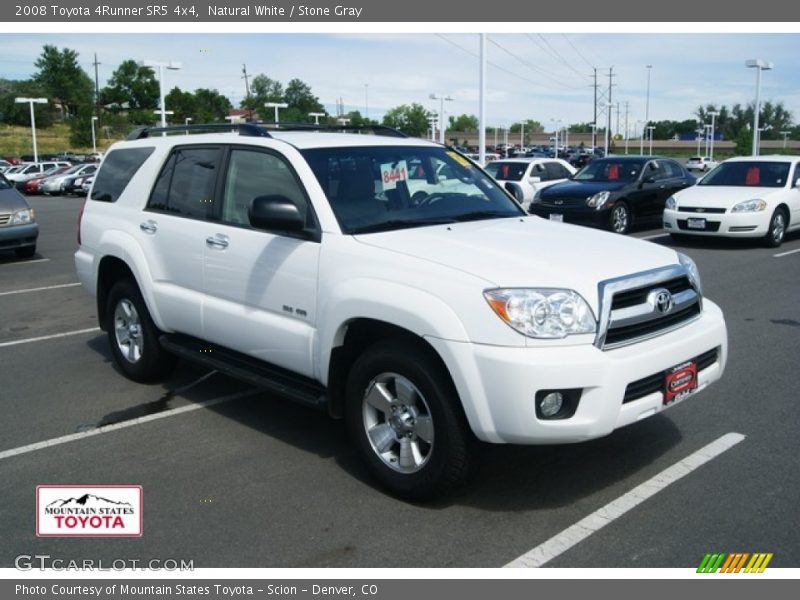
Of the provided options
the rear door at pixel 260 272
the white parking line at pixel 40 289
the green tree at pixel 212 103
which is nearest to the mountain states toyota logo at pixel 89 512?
the rear door at pixel 260 272

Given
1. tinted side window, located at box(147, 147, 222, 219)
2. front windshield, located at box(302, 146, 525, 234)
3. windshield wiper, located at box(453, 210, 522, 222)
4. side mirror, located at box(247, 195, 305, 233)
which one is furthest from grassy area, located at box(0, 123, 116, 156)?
side mirror, located at box(247, 195, 305, 233)

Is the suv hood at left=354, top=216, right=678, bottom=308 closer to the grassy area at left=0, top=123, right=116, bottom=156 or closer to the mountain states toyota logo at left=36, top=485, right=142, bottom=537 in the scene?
the mountain states toyota logo at left=36, top=485, right=142, bottom=537

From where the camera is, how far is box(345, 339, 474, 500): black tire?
3.99 m

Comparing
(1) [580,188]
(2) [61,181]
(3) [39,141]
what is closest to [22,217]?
(1) [580,188]

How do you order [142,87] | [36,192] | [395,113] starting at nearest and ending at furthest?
[36,192], [395,113], [142,87]

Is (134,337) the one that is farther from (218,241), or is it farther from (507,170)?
(507,170)

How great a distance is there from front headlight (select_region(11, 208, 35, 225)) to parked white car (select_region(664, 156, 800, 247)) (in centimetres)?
1124

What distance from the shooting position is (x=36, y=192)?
39.8 meters

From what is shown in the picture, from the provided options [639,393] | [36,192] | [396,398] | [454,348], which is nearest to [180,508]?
[396,398]

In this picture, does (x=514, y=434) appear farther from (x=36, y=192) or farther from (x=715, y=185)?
(x=36, y=192)

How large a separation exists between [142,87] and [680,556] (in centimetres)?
12030

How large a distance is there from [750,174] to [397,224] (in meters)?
12.1

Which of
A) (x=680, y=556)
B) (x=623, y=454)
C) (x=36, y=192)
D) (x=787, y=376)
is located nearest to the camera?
(x=680, y=556)

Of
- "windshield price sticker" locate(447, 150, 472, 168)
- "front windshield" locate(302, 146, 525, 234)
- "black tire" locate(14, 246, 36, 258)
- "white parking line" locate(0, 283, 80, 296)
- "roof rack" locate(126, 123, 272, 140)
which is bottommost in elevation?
"white parking line" locate(0, 283, 80, 296)
